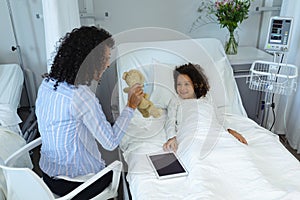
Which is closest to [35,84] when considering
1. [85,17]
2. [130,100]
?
[85,17]

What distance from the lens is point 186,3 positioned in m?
2.45

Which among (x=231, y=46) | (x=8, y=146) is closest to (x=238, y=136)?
(x=231, y=46)

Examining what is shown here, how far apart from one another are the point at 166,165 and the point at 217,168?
0.91 feet

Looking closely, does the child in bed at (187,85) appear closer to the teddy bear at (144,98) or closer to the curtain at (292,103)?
the teddy bear at (144,98)

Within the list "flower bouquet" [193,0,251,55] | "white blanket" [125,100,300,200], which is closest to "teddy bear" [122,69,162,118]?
"white blanket" [125,100,300,200]

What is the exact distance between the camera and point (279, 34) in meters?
1.99

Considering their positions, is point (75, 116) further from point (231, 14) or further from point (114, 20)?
point (231, 14)

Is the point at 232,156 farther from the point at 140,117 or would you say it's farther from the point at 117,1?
the point at 117,1

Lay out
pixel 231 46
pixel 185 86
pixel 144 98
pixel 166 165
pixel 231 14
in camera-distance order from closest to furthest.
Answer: pixel 166 165
pixel 144 98
pixel 185 86
pixel 231 14
pixel 231 46

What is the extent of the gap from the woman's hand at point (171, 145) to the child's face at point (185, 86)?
37 cm

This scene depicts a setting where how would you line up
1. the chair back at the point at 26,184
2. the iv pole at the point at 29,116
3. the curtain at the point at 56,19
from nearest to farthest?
the chair back at the point at 26,184
the curtain at the point at 56,19
the iv pole at the point at 29,116

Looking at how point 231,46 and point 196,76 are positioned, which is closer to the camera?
point 196,76

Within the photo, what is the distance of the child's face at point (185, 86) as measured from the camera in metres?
1.94

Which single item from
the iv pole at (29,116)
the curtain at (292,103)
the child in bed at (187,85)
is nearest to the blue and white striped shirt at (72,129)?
the child in bed at (187,85)
